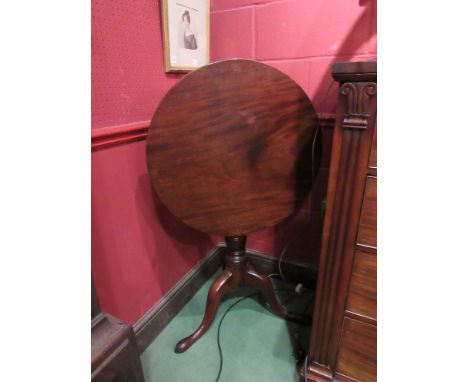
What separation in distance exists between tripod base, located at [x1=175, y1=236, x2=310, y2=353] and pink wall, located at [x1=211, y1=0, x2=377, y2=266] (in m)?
0.38

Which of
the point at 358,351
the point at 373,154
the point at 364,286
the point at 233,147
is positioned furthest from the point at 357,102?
the point at 358,351

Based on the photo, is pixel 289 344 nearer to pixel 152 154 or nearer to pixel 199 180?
pixel 199 180

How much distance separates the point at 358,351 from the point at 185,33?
1.37 metres

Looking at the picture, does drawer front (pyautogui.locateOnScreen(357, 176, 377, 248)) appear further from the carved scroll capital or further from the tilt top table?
the tilt top table

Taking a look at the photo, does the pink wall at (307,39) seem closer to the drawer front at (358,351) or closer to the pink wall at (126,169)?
the pink wall at (126,169)

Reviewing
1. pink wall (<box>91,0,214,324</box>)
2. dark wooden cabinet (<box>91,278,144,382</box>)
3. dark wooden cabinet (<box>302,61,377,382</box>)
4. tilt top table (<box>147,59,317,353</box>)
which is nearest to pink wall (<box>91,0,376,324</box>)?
pink wall (<box>91,0,214,324</box>)

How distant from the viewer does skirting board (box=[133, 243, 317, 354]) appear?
1.25m

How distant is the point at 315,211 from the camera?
1.41 meters

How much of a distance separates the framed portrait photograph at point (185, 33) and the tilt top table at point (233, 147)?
0.37 meters

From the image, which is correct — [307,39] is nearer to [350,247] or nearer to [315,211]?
[315,211]

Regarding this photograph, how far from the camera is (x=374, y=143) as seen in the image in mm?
672

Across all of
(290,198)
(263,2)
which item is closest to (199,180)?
(290,198)
